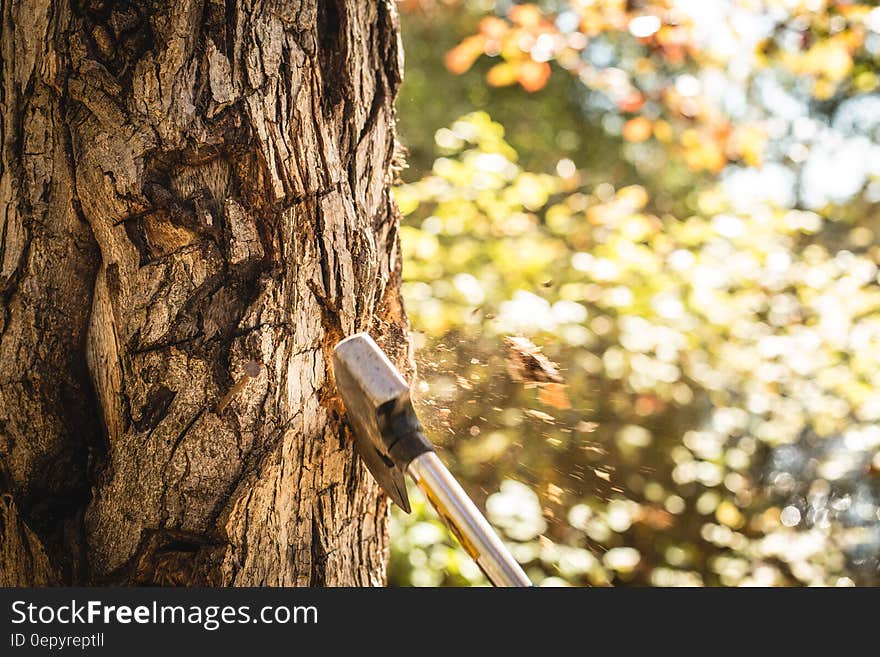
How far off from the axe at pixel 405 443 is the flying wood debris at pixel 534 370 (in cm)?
108

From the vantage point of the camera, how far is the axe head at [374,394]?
1192mm

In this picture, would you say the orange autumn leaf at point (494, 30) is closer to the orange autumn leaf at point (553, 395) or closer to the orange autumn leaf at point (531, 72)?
the orange autumn leaf at point (531, 72)

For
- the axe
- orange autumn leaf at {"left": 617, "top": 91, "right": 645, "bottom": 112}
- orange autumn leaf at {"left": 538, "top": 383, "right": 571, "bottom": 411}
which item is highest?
orange autumn leaf at {"left": 617, "top": 91, "right": 645, "bottom": 112}

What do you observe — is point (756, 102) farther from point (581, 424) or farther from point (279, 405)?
point (279, 405)

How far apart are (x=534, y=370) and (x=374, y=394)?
128 centimetres

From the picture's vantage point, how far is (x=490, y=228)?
3252 millimetres

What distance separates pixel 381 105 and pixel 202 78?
424 millimetres

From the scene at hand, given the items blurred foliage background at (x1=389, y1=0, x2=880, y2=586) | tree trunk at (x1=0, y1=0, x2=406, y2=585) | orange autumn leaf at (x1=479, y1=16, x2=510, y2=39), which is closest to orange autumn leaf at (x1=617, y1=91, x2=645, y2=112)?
blurred foliage background at (x1=389, y1=0, x2=880, y2=586)

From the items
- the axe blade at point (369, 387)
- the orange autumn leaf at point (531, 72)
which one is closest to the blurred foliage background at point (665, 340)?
the orange autumn leaf at point (531, 72)

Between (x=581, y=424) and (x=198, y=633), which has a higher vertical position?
(x=581, y=424)

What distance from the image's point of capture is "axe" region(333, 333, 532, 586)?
Result: 1.18m

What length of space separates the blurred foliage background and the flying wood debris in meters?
0.03

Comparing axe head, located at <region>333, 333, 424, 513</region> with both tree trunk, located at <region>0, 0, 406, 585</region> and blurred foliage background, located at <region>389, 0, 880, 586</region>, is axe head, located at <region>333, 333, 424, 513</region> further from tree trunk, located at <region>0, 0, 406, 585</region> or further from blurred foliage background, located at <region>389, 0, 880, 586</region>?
blurred foliage background, located at <region>389, 0, 880, 586</region>

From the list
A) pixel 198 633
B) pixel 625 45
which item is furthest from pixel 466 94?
pixel 198 633
